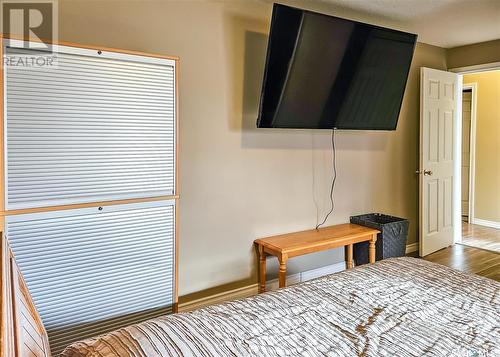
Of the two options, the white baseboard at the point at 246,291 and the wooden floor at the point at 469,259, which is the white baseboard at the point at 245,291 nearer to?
the white baseboard at the point at 246,291

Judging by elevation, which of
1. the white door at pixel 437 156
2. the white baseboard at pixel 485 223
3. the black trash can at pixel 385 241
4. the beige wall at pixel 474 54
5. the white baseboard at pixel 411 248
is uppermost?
the beige wall at pixel 474 54

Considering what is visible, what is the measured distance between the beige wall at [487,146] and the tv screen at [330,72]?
115 inches

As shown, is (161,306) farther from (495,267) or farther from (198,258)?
(495,267)

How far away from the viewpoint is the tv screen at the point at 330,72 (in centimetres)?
260

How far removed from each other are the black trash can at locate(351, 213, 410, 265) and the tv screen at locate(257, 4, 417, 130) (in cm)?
89

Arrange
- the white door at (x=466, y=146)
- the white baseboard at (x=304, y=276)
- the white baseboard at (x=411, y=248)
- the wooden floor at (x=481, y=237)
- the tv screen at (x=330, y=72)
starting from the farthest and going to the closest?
the white door at (x=466, y=146)
the wooden floor at (x=481, y=237)
the white baseboard at (x=411, y=248)
the white baseboard at (x=304, y=276)
the tv screen at (x=330, y=72)

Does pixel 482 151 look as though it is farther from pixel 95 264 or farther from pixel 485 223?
pixel 95 264

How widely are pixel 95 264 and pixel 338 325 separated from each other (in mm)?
1271

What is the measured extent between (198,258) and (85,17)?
5.74 feet

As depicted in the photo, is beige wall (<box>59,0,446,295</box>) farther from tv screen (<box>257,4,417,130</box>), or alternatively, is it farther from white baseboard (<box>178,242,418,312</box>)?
tv screen (<box>257,4,417,130</box>)

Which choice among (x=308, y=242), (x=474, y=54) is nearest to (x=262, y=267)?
(x=308, y=242)

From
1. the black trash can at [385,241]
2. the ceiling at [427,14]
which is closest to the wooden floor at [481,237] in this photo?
the black trash can at [385,241]

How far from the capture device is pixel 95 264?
1935 mm

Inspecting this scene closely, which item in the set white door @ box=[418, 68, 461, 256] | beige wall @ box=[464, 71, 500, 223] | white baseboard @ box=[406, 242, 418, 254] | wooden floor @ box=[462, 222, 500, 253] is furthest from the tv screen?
beige wall @ box=[464, 71, 500, 223]
